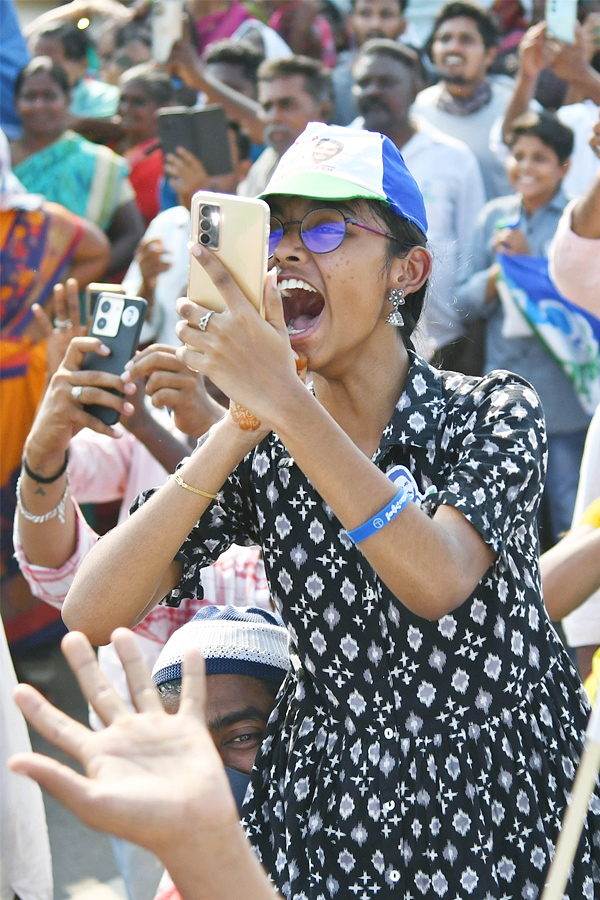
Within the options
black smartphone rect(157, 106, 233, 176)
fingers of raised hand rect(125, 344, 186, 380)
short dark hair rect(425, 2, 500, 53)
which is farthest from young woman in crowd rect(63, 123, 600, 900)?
short dark hair rect(425, 2, 500, 53)

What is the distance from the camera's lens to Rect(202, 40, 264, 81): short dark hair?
6473mm

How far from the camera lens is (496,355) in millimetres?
4828

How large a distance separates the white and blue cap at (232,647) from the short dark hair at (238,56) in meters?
4.71

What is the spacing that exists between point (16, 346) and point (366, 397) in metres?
3.16

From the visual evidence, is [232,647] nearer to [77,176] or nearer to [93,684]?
[93,684]

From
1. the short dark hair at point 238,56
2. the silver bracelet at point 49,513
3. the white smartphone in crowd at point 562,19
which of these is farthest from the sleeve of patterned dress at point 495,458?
the short dark hair at point 238,56

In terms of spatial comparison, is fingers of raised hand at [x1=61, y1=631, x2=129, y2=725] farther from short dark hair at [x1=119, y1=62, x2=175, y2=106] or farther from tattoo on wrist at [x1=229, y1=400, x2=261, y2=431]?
short dark hair at [x1=119, y1=62, x2=175, y2=106]

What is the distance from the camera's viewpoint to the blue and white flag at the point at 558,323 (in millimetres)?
4512

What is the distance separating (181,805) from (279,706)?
79 cm

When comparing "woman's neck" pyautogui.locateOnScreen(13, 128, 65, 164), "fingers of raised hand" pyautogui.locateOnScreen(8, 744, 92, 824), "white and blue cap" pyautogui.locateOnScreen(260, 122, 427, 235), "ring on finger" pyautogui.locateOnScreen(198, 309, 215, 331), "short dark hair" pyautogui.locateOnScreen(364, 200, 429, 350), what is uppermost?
"white and blue cap" pyautogui.locateOnScreen(260, 122, 427, 235)

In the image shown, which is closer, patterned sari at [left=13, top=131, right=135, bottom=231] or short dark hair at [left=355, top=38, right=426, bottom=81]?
short dark hair at [left=355, top=38, right=426, bottom=81]

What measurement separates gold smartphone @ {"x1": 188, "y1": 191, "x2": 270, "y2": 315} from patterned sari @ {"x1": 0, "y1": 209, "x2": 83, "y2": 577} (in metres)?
3.31

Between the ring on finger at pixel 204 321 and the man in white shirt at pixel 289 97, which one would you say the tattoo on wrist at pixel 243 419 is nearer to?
the ring on finger at pixel 204 321

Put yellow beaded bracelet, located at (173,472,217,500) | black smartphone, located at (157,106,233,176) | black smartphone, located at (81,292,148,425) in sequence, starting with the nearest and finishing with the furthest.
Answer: yellow beaded bracelet, located at (173,472,217,500) < black smartphone, located at (81,292,148,425) < black smartphone, located at (157,106,233,176)
